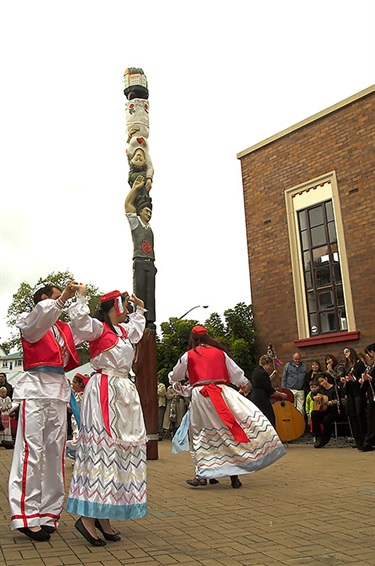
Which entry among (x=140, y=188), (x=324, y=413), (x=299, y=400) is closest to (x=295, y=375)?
(x=299, y=400)

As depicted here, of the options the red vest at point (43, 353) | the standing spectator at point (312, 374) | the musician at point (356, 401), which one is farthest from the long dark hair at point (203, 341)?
the standing spectator at point (312, 374)

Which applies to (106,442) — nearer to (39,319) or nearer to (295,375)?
(39,319)

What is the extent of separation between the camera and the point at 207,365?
7.13m

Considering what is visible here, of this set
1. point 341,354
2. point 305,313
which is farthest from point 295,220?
point 341,354

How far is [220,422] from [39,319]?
10.7ft

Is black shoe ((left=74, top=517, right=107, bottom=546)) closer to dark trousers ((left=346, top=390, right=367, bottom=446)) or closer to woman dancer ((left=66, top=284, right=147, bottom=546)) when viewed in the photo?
woman dancer ((left=66, top=284, right=147, bottom=546))

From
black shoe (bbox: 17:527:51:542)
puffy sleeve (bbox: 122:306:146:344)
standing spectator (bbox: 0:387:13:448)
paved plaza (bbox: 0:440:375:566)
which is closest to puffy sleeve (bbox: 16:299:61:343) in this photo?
puffy sleeve (bbox: 122:306:146:344)

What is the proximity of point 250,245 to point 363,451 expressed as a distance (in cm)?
821

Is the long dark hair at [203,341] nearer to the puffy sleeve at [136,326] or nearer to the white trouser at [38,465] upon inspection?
the puffy sleeve at [136,326]

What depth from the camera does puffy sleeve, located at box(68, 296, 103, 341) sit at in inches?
171

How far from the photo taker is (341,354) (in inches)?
562

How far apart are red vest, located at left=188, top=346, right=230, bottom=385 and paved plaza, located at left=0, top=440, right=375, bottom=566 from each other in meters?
1.29

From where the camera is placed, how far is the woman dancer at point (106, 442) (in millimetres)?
4094

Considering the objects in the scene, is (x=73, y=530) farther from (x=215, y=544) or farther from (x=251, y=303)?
(x=251, y=303)
